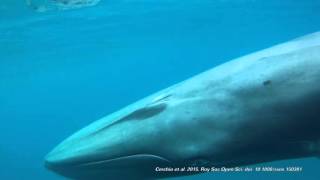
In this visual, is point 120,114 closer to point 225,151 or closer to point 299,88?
point 225,151

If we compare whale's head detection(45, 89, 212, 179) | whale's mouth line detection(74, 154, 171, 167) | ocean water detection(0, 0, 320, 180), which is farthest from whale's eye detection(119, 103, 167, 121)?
ocean water detection(0, 0, 320, 180)

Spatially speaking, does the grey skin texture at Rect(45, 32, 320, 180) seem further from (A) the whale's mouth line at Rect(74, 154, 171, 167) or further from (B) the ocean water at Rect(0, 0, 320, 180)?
(B) the ocean water at Rect(0, 0, 320, 180)

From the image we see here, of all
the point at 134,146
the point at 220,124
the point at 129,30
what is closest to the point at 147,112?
the point at 134,146

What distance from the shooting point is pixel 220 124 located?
173 inches

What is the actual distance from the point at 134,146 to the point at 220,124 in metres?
0.84

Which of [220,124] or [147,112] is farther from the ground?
[147,112]

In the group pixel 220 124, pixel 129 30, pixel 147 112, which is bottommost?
pixel 220 124

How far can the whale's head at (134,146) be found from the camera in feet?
14.9

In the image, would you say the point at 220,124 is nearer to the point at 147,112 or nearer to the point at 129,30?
the point at 147,112

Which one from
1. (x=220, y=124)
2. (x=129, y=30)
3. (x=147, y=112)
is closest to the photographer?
(x=220, y=124)

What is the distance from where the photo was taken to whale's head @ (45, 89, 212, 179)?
4.54m

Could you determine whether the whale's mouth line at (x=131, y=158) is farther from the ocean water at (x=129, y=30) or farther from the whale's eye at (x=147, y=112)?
the ocean water at (x=129, y=30)

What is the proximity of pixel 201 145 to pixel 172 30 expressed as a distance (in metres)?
37.2

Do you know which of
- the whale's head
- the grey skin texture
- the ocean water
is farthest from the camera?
the ocean water
